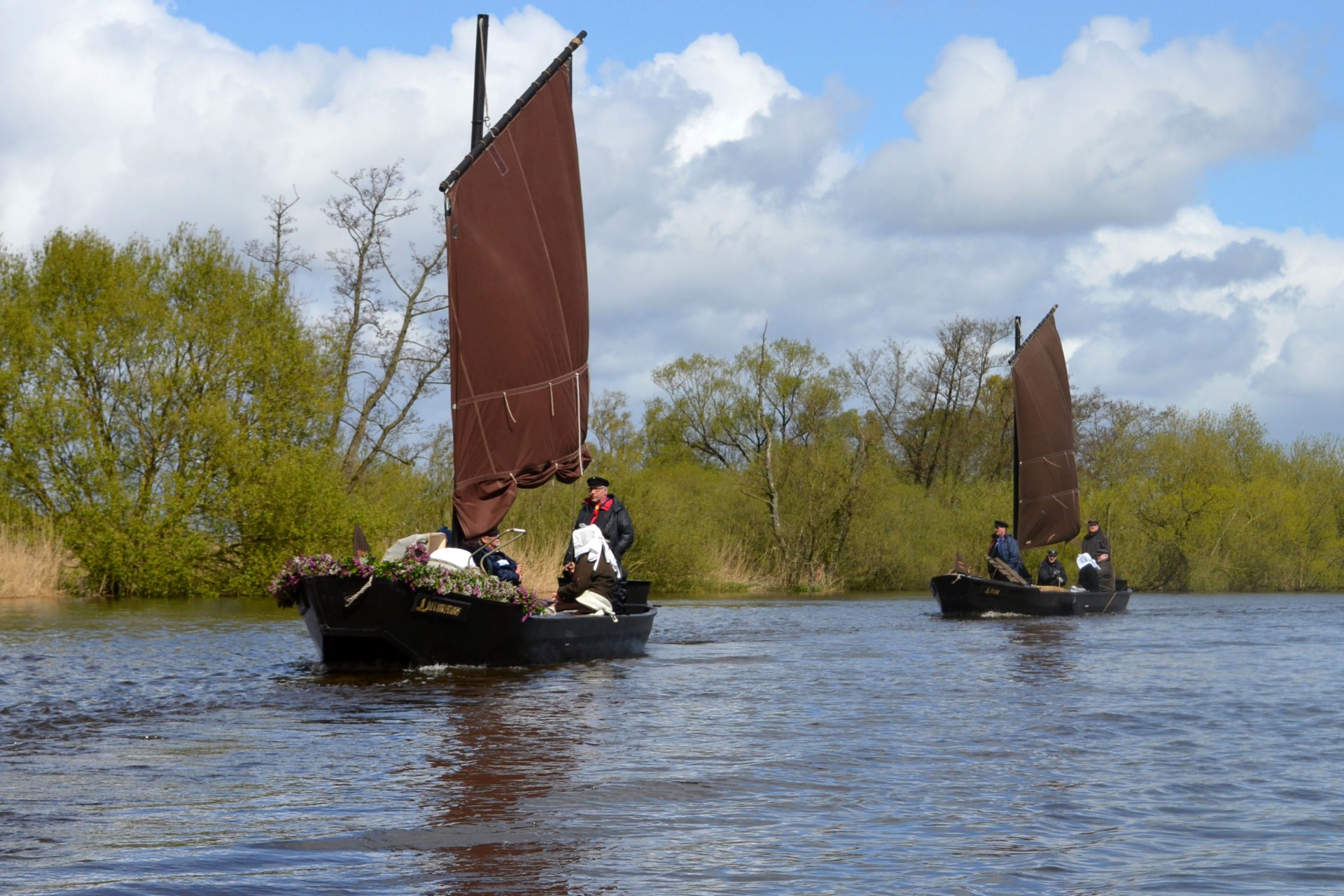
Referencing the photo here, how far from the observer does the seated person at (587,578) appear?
16.9 m

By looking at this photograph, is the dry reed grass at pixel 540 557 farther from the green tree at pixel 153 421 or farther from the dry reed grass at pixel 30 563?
the dry reed grass at pixel 30 563

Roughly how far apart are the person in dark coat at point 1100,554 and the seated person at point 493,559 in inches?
805

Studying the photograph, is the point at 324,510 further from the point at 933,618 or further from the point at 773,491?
the point at 773,491

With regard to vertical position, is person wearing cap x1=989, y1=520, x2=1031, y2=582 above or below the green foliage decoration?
above

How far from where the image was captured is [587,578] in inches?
669

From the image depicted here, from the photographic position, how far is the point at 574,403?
1750 centimetres

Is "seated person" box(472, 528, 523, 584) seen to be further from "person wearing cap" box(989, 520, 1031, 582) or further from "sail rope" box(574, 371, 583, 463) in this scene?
"person wearing cap" box(989, 520, 1031, 582)

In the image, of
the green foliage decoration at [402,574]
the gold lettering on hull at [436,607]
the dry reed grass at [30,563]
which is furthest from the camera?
the dry reed grass at [30,563]

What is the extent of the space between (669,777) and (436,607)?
6.26 m

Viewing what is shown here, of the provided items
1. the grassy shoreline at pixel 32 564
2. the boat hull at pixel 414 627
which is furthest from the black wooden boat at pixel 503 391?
the grassy shoreline at pixel 32 564

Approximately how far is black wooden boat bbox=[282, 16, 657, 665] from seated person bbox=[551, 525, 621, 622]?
269 mm

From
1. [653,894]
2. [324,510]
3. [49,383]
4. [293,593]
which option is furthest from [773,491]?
[653,894]

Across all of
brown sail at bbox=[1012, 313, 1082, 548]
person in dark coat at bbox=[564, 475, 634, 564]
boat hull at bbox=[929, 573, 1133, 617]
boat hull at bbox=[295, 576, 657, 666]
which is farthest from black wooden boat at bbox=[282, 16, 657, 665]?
brown sail at bbox=[1012, 313, 1082, 548]

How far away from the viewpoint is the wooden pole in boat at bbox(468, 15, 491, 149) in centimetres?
1677
